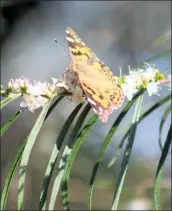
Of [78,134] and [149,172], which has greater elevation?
[149,172]

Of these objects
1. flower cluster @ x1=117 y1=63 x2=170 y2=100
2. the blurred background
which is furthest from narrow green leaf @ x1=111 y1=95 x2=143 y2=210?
the blurred background

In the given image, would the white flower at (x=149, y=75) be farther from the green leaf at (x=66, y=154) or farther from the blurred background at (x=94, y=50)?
the blurred background at (x=94, y=50)

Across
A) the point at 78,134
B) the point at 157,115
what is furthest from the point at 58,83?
the point at 157,115

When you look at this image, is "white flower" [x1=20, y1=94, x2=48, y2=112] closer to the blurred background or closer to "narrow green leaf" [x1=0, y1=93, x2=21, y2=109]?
"narrow green leaf" [x1=0, y1=93, x2=21, y2=109]

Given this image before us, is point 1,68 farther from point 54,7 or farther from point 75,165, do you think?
point 75,165

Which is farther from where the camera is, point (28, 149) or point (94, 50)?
point (94, 50)

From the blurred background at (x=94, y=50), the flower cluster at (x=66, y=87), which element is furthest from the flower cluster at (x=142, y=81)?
the blurred background at (x=94, y=50)

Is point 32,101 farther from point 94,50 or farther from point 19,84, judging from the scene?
A: point 94,50

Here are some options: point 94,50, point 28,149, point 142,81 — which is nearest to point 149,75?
point 142,81
